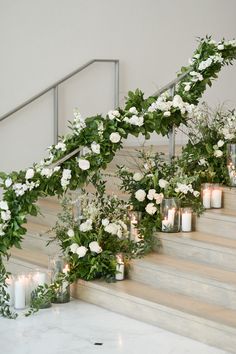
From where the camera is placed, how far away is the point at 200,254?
246 inches

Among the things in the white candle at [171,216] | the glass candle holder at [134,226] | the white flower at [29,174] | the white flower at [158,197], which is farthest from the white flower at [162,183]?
the white flower at [29,174]

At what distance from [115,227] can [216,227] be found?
812 millimetres

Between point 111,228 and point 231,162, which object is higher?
point 231,162

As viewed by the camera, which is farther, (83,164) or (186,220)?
(186,220)

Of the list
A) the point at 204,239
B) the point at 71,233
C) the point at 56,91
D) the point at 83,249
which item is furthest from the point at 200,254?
the point at 56,91

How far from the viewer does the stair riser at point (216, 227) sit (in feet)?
21.1

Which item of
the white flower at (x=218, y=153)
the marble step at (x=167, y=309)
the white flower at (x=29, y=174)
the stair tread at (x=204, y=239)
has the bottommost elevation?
the marble step at (x=167, y=309)

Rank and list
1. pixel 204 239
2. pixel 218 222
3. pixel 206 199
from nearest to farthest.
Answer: pixel 204 239, pixel 218 222, pixel 206 199

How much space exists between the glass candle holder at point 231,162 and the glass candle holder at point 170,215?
573mm

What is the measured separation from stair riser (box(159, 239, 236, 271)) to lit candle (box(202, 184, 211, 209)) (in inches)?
20.1

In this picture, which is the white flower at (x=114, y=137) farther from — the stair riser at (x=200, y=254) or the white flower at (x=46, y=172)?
the stair riser at (x=200, y=254)

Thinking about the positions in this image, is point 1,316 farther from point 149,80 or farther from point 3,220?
point 149,80

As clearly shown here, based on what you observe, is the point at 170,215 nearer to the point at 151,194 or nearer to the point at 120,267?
the point at 151,194

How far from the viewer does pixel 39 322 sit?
18.9ft
